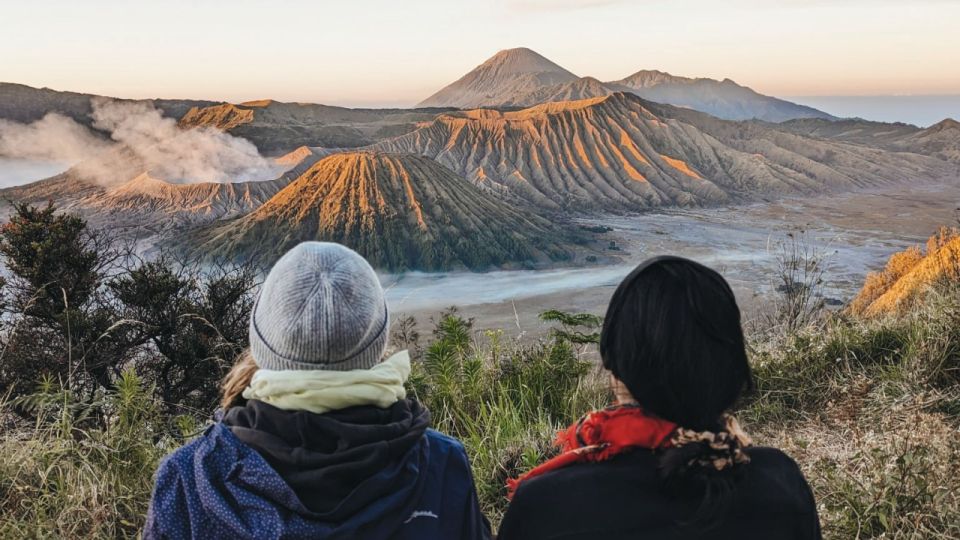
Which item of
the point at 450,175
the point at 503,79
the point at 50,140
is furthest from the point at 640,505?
the point at 503,79

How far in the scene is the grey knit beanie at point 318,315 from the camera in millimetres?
1147

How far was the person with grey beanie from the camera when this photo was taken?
1096 millimetres

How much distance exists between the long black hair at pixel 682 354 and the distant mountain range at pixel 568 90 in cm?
9214

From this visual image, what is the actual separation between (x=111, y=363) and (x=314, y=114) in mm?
67678

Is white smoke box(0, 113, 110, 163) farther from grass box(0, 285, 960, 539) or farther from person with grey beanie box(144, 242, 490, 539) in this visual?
person with grey beanie box(144, 242, 490, 539)

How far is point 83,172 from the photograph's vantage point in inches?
2149

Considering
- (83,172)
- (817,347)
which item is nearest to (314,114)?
(83,172)

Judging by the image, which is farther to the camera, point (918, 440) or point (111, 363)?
point (111, 363)

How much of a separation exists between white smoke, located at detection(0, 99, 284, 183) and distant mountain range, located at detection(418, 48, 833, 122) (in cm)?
4353

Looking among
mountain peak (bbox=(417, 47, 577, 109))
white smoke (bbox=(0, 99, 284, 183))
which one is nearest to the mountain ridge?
white smoke (bbox=(0, 99, 284, 183))

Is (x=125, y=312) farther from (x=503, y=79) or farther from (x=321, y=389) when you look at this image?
(x=503, y=79)

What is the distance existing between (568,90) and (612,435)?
101041mm

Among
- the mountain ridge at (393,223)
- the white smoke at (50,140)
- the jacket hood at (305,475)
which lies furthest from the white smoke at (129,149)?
the jacket hood at (305,475)

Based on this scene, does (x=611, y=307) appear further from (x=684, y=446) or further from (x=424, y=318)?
(x=424, y=318)
